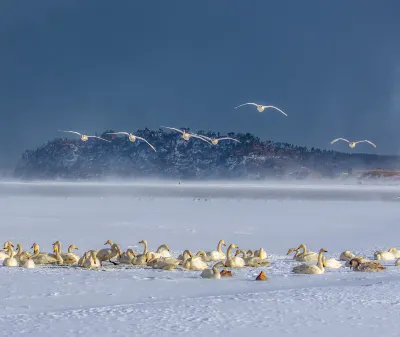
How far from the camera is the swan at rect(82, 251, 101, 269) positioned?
15248mm

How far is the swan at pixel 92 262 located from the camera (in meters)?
15.2

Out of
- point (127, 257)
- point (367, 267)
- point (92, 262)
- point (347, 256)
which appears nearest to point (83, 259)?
point (92, 262)

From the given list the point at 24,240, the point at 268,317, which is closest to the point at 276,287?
the point at 268,317

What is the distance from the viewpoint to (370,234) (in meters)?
25.0

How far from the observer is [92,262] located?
15.3m

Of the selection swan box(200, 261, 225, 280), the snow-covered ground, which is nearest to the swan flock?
swan box(200, 261, 225, 280)

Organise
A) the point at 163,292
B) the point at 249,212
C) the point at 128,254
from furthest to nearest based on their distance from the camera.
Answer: the point at 249,212
the point at 128,254
the point at 163,292

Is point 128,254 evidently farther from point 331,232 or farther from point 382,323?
point 331,232

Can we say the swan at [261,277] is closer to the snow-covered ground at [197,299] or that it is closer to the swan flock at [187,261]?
the swan flock at [187,261]

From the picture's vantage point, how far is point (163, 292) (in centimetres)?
1263

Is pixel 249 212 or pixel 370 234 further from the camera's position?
pixel 249 212

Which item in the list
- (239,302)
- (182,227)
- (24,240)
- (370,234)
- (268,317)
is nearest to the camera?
(268,317)

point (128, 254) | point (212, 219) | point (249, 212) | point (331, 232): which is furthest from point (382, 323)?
point (249, 212)

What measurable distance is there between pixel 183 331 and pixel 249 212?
89.0 feet
